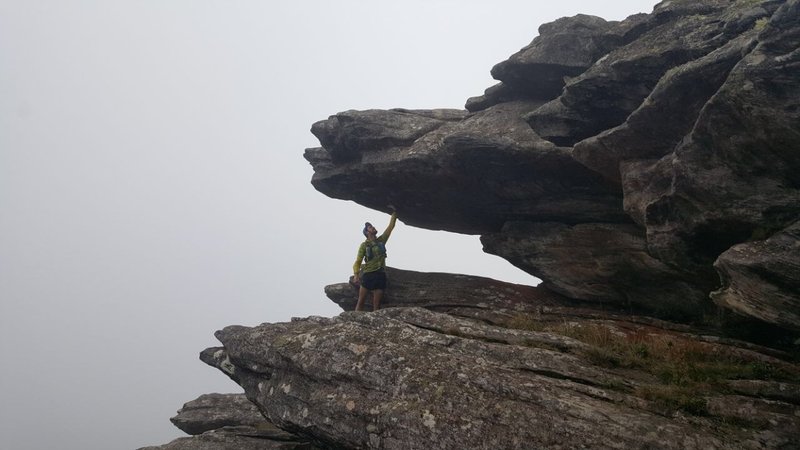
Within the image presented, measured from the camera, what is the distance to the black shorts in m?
25.8

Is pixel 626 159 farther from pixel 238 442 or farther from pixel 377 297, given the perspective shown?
pixel 238 442

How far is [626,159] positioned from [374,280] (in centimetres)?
1322

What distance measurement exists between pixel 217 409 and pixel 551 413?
24.2m

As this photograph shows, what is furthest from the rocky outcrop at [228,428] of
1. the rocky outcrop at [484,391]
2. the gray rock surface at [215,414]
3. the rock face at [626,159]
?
the rock face at [626,159]

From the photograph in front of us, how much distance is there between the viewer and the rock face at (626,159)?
13.5m

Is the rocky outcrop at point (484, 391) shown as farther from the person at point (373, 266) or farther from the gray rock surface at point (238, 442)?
the person at point (373, 266)

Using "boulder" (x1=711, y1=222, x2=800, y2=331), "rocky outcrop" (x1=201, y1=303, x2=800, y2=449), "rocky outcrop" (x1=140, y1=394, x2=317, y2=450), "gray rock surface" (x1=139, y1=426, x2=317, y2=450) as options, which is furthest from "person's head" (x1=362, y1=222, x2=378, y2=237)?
"boulder" (x1=711, y1=222, x2=800, y2=331)

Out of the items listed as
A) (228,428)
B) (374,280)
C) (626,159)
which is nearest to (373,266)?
(374,280)

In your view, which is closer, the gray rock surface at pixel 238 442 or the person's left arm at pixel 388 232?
the gray rock surface at pixel 238 442

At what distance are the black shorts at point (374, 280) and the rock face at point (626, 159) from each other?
474cm

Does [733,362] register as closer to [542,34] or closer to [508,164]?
[508,164]

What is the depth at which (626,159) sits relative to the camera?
60.1 feet

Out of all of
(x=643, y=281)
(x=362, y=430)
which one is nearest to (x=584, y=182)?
(x=643, y=281)

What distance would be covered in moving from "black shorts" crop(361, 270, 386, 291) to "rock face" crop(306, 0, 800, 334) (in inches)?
186
